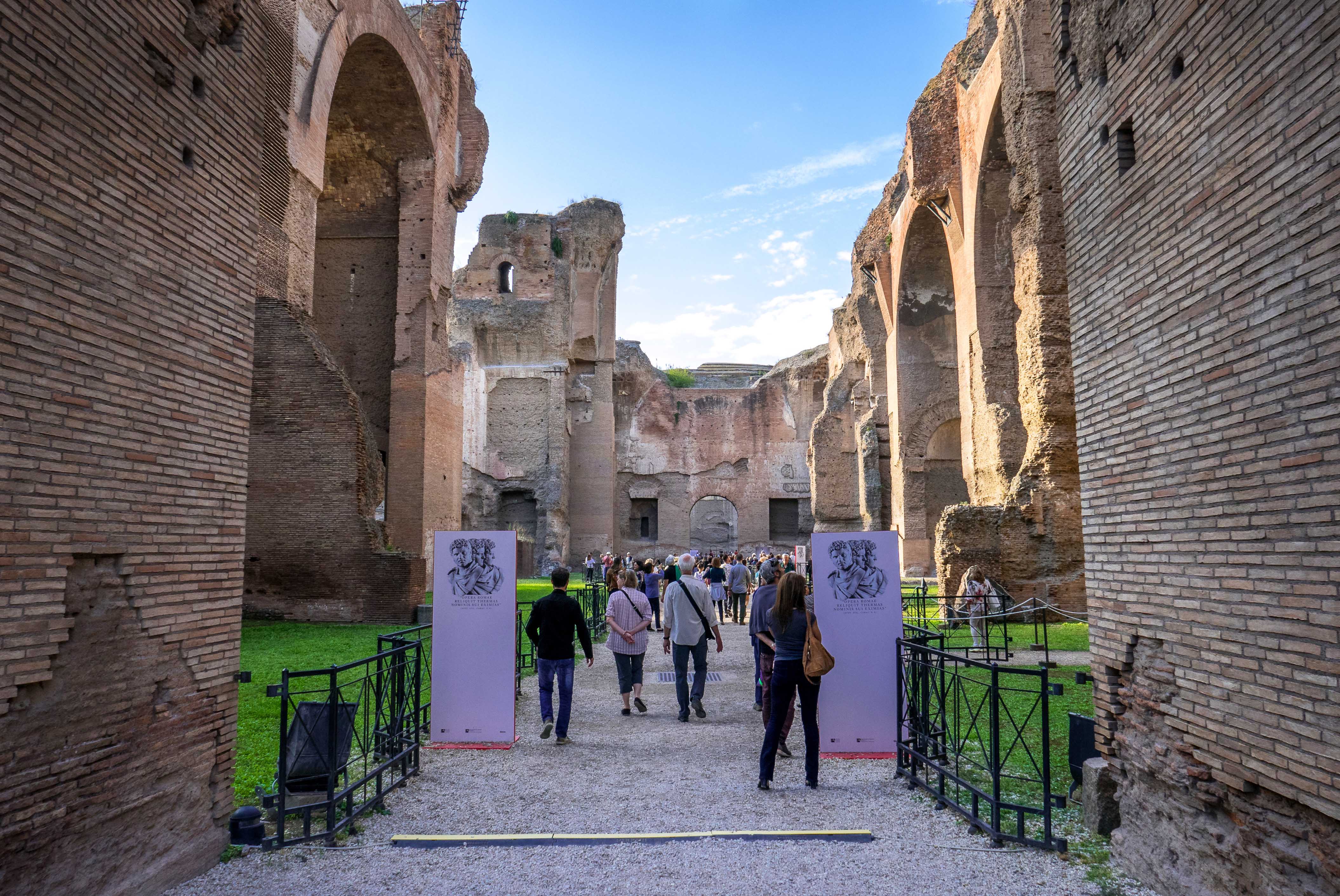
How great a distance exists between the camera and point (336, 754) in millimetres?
4246

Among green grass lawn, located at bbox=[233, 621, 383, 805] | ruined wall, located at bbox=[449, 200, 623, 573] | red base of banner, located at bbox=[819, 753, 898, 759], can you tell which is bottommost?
red base of banner, located at bbox=[819, 753, 898, 759]

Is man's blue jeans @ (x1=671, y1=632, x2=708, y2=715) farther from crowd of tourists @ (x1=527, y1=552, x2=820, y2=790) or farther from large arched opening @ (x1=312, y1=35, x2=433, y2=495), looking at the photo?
large arched opening @ (x1=312, y1=35, x2=433, y2=495)

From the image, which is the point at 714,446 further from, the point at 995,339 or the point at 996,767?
the point at 996,767

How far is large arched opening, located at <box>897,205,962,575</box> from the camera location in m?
20.7

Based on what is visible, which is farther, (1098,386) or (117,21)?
(1098,386)

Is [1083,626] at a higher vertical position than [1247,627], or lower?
lower

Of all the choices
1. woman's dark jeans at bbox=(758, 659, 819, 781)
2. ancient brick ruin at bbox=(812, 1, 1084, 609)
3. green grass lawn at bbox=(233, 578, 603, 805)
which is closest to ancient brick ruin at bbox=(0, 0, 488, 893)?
green grass lawn at bbox=(233, 578, 603, 805)

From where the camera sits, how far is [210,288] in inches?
165

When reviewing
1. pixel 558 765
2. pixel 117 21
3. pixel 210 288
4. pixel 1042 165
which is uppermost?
pixel 1042 165

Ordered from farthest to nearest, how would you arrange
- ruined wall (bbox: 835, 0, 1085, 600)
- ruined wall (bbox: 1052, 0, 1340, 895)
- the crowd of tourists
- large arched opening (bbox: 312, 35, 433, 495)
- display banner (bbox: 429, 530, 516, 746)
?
large arched opening (bbox: 312, 35, 433, 495) → ruined wall (bbox: 835, 0, 1085, 600) → display banner (bbox: 429, 530, 516, 746) → the crowd of tourists → ruined wall (bbox: 1052, 0, 1340, 895)

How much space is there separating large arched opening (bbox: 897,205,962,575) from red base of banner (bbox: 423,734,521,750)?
1568cm

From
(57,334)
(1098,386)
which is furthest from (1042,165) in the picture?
(57,334)

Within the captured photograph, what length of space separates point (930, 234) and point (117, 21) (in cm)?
1940

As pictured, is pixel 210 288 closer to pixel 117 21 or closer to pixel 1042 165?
pixel 117 21
